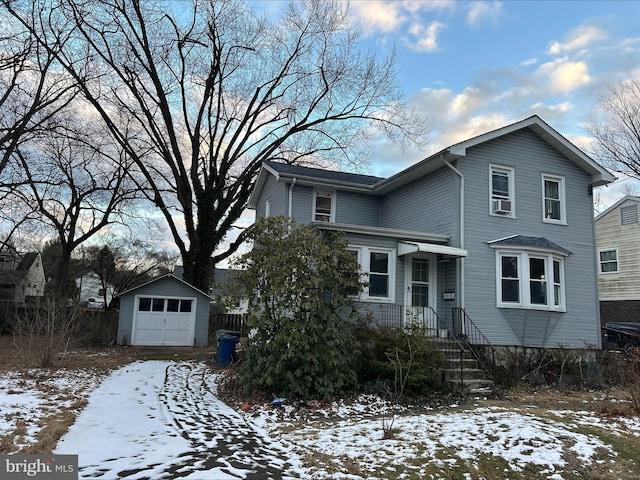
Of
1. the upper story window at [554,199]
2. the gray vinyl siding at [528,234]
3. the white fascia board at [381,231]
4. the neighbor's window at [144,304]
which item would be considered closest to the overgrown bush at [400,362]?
the white fascia board at [381,231]

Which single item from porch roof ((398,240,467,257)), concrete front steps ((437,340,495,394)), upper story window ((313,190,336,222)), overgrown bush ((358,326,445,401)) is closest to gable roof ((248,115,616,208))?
upper story window ((313,190,336,222))

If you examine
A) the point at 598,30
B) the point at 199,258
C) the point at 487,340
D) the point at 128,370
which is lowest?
the point at 128,370

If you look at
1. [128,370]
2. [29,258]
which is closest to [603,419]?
[128,370]

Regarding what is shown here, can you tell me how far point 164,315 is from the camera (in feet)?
64.5

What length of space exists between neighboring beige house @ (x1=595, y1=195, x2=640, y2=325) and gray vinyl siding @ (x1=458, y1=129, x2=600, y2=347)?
10.1m

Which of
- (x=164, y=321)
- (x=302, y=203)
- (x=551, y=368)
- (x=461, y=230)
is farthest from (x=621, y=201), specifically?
(x=164, y=321)

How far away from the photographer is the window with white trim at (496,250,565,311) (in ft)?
40.7

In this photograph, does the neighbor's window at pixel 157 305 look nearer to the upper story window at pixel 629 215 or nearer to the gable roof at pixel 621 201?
the gable roof at pixel 621 201

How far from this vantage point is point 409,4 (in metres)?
11.8

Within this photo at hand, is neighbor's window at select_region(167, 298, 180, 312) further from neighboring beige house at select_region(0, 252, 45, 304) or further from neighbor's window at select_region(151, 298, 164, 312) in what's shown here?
neighboring beige house at select_region(0, 252, 45, 304)

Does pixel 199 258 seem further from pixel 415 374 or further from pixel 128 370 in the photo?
pixel 415 374

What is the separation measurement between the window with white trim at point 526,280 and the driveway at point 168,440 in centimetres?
835

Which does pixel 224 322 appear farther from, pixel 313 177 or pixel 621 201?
pixel 621 201

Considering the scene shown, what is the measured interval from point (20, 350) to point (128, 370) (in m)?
2.71
